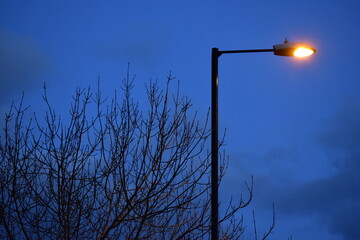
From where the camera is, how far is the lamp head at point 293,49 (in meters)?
6.31

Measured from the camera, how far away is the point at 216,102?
5922 millimetres

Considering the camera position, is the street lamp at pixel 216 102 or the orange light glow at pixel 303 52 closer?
the street lamp at pixel 216 102

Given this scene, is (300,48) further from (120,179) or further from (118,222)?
(118,222)

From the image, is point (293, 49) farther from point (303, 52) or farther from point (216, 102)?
point (216, 102)

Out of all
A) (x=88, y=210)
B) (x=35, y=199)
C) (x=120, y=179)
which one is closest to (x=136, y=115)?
(x=120, y=179)

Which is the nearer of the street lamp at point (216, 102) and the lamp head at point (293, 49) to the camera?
the street lamp at point (216, 102)

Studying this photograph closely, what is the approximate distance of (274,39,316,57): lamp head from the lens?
6.31 m

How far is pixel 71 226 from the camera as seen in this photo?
6.34m

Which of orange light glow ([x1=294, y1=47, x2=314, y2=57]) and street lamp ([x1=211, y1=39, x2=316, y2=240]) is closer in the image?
street lamp ([x1=211, y1=39, x2=316, y2=240])

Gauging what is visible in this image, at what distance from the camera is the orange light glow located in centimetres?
633

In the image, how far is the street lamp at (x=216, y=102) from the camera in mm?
5414

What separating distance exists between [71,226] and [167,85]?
9.20 feet

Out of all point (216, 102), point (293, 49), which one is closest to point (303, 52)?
point (293, 49)

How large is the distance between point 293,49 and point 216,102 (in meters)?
1.61
